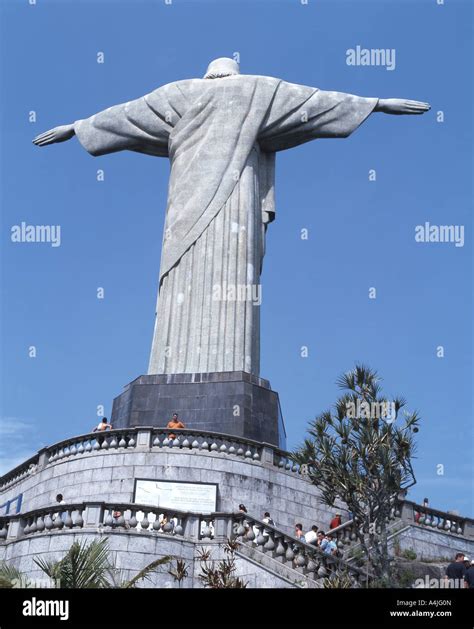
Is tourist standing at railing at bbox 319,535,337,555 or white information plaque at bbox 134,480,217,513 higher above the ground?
white information plaque at bbox 134,480,217,513

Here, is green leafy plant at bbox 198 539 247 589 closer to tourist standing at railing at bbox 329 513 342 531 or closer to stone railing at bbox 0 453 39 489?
tourist standing at railing at bbox 329 513 342 531

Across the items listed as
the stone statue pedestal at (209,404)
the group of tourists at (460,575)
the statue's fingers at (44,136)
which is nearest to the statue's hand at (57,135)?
the statue's fingers at (44,136)

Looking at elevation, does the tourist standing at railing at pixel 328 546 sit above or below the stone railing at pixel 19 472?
below

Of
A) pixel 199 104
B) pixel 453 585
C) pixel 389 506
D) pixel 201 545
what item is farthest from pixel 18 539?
pixel 199 104

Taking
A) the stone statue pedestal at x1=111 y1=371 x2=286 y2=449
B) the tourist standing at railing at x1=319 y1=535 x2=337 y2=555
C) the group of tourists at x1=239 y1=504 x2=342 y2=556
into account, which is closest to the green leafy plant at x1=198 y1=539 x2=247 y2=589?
the group of tourists at x1=239 y1=504 x2=342 y2=556

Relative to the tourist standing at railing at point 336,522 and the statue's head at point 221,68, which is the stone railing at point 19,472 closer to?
the tourist standing at railing at point 336,522
